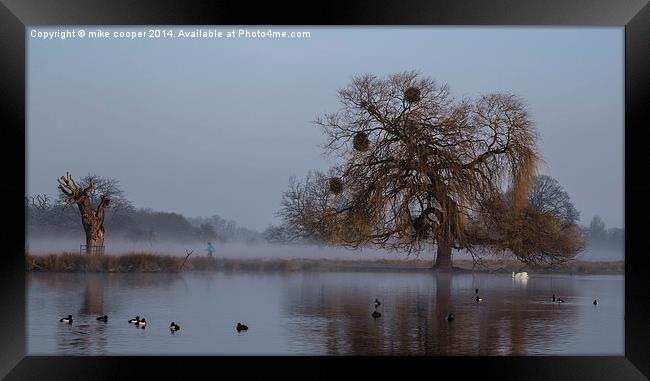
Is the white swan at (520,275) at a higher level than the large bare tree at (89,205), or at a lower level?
lower

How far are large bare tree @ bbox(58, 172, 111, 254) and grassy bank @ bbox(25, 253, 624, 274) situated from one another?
0.28m

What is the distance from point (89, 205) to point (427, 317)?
511 cm

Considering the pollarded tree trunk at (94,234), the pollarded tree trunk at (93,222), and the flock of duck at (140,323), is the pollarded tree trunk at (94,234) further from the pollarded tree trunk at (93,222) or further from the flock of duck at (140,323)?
the flock of duck at (140,323)

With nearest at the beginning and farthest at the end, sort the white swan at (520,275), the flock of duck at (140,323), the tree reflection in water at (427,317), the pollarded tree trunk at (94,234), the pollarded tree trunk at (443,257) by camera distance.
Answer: the tree reflection in water at (427,317) < the flock of duck at (140,323) < the pollarded tree trunk at (94,234) < the pollarded tree trunk at (443,257) < the white swan at (520,275)

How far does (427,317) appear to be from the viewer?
35.0 feet

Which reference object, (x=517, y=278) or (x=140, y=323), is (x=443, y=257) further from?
(x=140, y=323)

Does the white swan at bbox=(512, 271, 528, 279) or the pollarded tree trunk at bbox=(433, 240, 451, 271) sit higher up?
the pollarded tree trunk at bbox=(433, 240, 451, 271)

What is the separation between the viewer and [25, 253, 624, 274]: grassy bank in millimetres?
12117

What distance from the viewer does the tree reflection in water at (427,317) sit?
9.34 metres

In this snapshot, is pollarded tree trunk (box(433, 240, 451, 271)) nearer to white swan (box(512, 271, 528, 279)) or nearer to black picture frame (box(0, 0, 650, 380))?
white swan (box(512, 271, 528, 279))

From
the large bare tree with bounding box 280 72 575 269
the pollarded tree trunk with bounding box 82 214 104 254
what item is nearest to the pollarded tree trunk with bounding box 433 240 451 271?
the large bare tree with bounding box 280 72 575 269

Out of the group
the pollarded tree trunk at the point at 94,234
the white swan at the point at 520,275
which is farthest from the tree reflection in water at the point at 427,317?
the pollarded tree trunk at the point at 94,234
